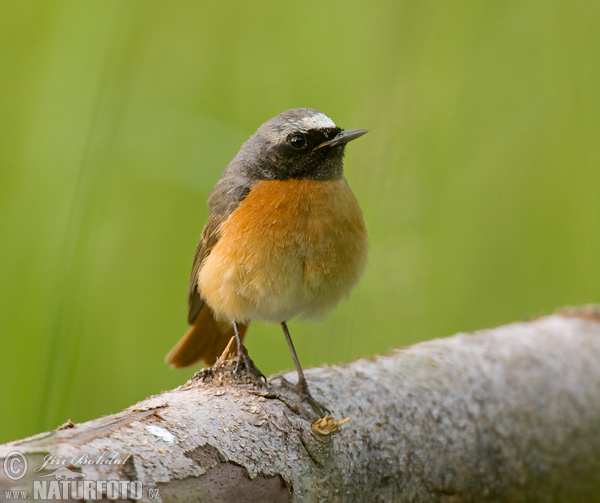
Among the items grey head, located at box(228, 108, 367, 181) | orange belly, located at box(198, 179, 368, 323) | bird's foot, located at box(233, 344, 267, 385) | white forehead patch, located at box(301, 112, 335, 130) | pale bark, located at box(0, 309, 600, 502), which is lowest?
pale bark, located at box(0, 309, 600, 502)

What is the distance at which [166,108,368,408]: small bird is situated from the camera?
3.27m

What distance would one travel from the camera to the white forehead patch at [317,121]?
11.3 feet

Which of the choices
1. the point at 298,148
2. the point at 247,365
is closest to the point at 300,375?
the point at 247,365

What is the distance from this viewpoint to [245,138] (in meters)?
3.64

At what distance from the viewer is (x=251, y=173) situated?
367 centimetres

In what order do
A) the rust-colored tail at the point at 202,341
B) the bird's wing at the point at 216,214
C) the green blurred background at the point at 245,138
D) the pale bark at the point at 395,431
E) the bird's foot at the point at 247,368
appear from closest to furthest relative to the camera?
the pale bark at the point at 395,431 → the green blurred background at the point at 245,138 → the bird's foot at the point at 247,368 → the bird's wing at the point at 216,214 → the rust-colored tail at the point at 202,341

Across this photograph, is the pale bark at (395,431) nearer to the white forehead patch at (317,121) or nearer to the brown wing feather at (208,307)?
the brown wing feather at (208,307)

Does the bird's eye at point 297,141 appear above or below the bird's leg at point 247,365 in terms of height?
above

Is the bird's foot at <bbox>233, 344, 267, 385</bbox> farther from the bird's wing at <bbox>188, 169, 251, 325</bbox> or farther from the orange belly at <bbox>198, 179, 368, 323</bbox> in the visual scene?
the bird's wing at <bbox>188, 169, 251, 325</bbox>

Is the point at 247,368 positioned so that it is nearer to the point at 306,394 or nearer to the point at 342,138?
the point at 306,394

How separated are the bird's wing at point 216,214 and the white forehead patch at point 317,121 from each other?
466 millimetres

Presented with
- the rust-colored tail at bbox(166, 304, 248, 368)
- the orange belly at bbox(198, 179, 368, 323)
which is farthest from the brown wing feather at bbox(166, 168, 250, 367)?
the orange belly at bbox(198, 179, 368, 323)

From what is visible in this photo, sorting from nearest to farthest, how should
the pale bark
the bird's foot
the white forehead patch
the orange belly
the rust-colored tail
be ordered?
the pale bark, the bird's foot, the orange belly, the white forehead patch, the rust-colored tail

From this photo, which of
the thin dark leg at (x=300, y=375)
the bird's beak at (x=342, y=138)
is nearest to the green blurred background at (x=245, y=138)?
the thin dark leg at (x=300, y=375)
